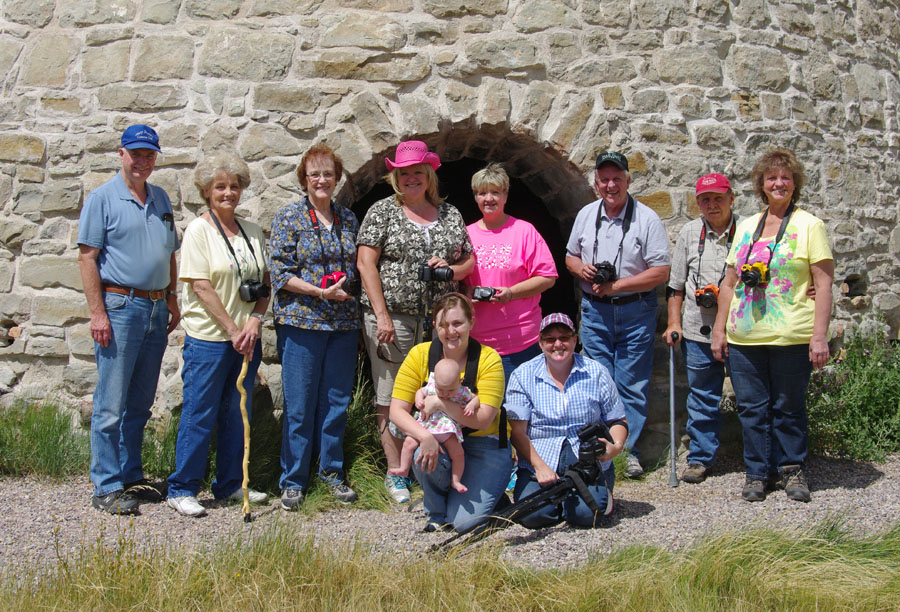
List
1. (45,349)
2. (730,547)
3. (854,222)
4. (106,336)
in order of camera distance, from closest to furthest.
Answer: (730,547), (106,336), (45,349), (854,222)

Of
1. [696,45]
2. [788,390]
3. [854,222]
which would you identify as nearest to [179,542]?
[788,390]

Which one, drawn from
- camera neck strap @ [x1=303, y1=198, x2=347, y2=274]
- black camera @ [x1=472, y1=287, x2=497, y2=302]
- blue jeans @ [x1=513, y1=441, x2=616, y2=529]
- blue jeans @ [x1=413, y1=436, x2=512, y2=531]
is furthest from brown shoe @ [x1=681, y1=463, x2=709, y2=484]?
camera neck strap @ [x1=303, y1=198, x2=347, y2=274]

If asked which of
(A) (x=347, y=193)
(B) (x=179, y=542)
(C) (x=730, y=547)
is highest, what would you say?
(A) (x=347, y=193)

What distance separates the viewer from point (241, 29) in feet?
16.1

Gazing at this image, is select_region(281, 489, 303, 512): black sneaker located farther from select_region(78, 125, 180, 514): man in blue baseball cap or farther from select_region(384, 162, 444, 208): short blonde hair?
select_region(384, 162, 444, 208): short blonde hair

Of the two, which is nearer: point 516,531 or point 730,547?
point 730,547

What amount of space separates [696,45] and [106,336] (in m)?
4.00

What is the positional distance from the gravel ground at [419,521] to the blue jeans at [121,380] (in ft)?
0.76

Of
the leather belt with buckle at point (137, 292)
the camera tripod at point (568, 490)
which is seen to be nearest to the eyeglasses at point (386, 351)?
the camera tripod at point (568, 490)

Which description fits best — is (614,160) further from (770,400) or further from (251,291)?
(251,291)

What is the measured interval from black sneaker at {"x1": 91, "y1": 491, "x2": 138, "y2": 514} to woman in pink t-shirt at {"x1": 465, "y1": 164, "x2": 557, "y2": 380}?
1936mm

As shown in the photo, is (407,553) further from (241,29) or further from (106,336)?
(241,29)

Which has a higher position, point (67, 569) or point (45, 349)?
point (45, 349)

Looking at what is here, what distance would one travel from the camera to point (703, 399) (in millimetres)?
4668
